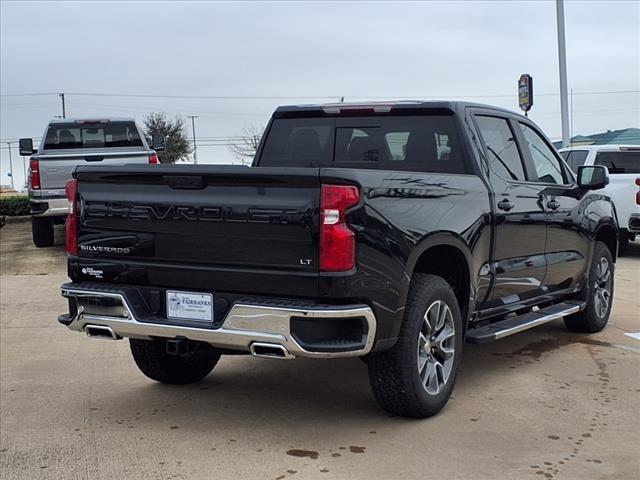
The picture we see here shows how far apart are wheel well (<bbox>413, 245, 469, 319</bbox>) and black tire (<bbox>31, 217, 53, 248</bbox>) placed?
399 inches

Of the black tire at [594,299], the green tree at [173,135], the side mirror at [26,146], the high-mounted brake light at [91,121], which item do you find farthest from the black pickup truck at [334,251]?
the green tree at [173,135]

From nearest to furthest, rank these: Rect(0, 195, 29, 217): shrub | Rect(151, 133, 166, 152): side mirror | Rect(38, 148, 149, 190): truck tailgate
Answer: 1. Rect(38, 148, 149, 190): truck tailgate
2. Rect(151, 133, 166, 152): side mirror
3. Rect(0, 195, 29, 217): shrub

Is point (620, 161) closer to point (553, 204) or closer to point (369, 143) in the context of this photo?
point (553, 204)

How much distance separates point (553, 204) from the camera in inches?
241

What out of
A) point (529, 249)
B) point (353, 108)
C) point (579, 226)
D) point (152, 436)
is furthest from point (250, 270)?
point (579, 226)

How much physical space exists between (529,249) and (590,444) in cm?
187

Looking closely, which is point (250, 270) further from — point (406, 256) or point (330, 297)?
point (406, 256)

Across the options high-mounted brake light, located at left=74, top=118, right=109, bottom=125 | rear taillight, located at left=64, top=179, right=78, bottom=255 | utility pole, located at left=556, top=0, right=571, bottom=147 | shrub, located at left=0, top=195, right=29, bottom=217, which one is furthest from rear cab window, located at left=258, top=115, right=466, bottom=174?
shrub, located at left=0, top=195, right=29, bottom=217

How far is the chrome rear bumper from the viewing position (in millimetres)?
3949

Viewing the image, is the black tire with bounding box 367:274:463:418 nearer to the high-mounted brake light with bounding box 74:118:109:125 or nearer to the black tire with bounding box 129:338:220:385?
the black tire with bounding box 129:338:220:385

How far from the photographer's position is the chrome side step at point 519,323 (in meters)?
5.09

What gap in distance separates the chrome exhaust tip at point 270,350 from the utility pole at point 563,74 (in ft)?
55.3

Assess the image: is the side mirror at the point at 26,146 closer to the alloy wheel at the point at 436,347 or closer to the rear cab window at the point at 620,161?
→ the rear cab window at the point at 620,161

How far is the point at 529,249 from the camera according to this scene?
228 inches
